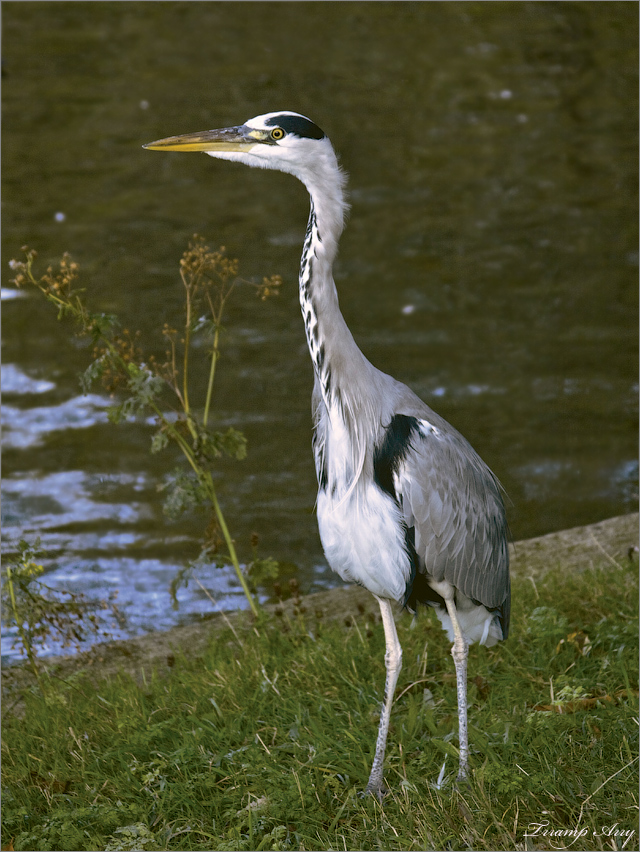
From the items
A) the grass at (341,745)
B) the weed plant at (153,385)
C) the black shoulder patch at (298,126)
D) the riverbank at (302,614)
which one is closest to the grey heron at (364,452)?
the black shoulder patch at (298,126)

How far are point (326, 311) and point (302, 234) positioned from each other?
20.0 feet

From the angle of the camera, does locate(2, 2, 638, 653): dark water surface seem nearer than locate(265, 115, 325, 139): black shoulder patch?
No

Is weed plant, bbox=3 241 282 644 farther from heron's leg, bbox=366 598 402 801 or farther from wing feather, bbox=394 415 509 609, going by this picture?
wing feather, bbox=394 415 509 609

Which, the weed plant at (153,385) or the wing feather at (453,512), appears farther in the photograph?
the weed plant at (153,385)

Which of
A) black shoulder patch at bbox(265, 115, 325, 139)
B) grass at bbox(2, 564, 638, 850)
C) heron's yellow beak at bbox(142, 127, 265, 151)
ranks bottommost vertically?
grass at bbox(2, 564, 638, 850)

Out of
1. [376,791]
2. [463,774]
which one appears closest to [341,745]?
[376,791]

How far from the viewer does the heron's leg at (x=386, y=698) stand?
2971 mm

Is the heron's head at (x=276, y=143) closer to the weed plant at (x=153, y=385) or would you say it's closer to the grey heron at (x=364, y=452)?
the grey heron at (x=364, y=452)

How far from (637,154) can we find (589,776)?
29.1ft

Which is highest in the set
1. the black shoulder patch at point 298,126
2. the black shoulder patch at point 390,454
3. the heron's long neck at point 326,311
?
the black shoulder patch at point 298,126

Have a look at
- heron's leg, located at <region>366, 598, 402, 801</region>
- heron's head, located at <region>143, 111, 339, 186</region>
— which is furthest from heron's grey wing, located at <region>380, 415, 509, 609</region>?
heron's head, located at <region>143, 111, 339, 186</region>

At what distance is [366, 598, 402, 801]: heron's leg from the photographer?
2971mm

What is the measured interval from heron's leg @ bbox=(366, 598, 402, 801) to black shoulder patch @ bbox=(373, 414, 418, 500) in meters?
0.44

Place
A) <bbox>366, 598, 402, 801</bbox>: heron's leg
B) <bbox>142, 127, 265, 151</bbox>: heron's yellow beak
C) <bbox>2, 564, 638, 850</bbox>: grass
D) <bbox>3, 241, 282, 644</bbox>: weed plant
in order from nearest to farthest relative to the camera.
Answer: <bbox>2, 564, 638, 850</bbox>: grass < <bbox>142, 127, 265, 151</bbox>: heron's yellow beak < <bbox>366, 598, 402, 801</bbox>: heron's leg < <bbox>3, 241, 282, 644</bbox>: weed plant
